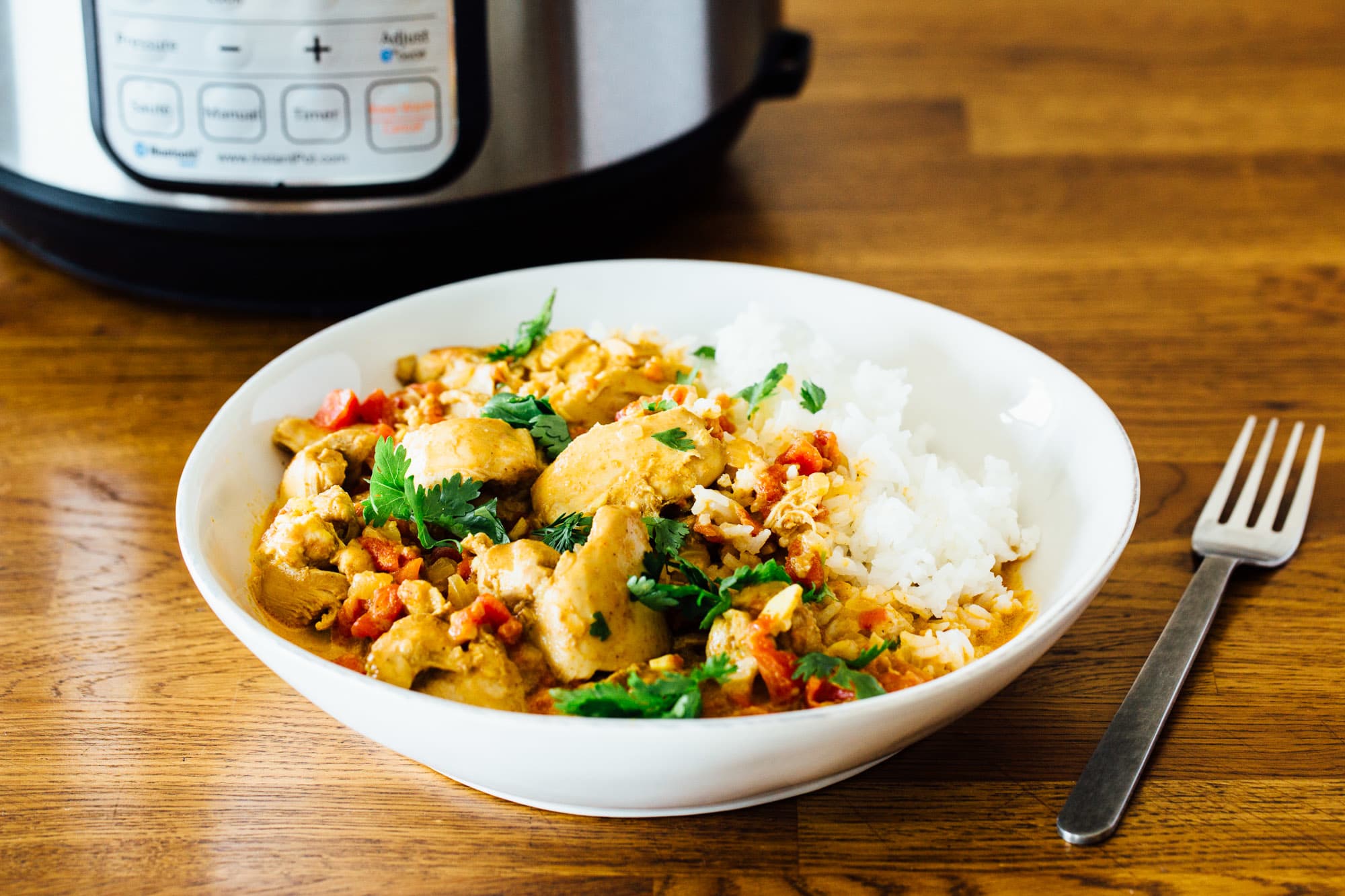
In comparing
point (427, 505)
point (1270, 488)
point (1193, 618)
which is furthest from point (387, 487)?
point (1270, 488)

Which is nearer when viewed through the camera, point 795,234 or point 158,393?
point 158,393

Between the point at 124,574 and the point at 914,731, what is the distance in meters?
1.03

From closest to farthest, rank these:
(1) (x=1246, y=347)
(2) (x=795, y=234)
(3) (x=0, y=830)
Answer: (3) (x=0, y=830), (1) (x=1246, y=347), (2) (x=795, y=234)

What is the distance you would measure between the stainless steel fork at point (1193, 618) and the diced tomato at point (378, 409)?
93 centimetres

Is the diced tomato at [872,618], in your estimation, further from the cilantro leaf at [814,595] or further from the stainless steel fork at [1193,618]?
the stainless steel fork at [1193,618]

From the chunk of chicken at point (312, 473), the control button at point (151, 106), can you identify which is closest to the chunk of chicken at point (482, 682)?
the chunk of chicken at point (312, 473)

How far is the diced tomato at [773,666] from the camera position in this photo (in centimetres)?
116

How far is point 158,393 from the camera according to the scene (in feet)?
6.37

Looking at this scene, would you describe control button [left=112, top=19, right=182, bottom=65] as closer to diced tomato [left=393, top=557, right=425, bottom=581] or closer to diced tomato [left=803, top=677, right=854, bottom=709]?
diced tomato [left=393, top=557, right=425, bottom=581]

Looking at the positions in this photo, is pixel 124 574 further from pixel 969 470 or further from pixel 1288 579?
pixel 1288 579

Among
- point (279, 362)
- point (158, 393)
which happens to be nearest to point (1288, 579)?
point (279, 362)

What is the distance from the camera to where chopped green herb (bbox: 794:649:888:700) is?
44.1 inches

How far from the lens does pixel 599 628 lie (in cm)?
116

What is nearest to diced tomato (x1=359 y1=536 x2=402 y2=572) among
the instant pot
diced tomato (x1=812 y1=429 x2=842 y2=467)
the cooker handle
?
diced tomato (x1=812 y1=429 x2=842 y2=467)
